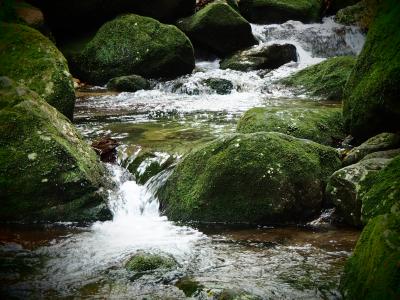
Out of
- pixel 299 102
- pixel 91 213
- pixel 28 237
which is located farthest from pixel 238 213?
pixel 299 102

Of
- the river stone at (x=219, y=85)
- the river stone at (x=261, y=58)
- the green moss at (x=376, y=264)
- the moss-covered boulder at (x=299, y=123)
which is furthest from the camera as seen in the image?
the river stone at (x=261, y=58)

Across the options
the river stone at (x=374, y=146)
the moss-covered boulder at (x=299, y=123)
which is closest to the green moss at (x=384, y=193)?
the river stone at (x=374, y=146)

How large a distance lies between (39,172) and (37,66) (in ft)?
11.1

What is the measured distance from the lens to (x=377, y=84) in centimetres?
597


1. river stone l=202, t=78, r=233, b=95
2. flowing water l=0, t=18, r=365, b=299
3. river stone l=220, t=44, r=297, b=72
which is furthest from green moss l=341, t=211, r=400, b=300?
river stone l=220, t=44, r=297, b=72

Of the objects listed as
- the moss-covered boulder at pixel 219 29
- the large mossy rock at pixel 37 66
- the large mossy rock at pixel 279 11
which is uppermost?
the large mossy rock at pixel 279 11

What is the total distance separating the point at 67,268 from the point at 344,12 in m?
17.4

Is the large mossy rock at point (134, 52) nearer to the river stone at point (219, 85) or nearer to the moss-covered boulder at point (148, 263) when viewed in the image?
the river stone at point (219, 85)

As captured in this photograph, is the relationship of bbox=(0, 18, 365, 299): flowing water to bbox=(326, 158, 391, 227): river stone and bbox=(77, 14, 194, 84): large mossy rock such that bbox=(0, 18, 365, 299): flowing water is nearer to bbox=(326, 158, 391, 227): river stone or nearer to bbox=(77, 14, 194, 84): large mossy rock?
bbox=(326, 158, 391, 227): river stone

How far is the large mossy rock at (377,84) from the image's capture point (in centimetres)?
573

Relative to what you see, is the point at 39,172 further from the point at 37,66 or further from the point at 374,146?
the point at 374,146

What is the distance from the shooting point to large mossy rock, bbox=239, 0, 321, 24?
19.6 metres

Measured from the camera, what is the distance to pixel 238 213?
5762 millimetres

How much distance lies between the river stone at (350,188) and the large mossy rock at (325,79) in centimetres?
647
